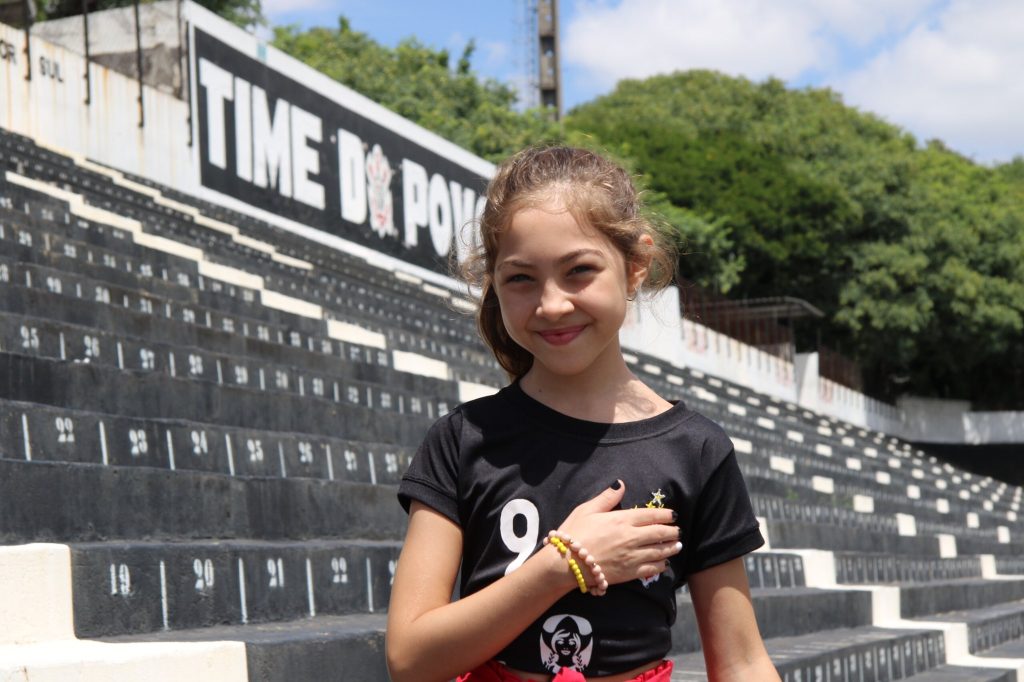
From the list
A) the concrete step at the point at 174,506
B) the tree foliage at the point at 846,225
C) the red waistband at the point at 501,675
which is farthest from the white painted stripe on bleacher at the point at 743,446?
the tree foliage at the point at 846,225

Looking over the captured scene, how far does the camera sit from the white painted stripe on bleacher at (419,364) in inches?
321

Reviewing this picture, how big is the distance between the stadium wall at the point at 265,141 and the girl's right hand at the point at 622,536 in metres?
8.26

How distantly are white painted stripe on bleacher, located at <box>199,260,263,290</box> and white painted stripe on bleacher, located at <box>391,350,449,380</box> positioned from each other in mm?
941

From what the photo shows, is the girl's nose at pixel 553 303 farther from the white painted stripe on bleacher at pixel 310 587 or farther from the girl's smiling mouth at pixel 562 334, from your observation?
the white painted stripe on bleacher at pixel 310 587

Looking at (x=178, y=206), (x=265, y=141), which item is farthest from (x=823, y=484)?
(x=265, y=141)

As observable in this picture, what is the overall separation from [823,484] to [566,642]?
30.0 ft

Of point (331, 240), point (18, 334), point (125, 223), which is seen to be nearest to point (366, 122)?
point (331, 240)

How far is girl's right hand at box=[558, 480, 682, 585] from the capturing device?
1.47 meters

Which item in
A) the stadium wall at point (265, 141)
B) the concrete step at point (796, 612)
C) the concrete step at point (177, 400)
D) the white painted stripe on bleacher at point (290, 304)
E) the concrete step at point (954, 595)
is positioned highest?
the stadium wall at point (265, 141)

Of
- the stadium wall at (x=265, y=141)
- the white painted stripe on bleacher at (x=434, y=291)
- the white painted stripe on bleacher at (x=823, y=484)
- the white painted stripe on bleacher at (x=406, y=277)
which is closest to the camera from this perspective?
the white painted stripe on bleacher at (x=823, y=484)

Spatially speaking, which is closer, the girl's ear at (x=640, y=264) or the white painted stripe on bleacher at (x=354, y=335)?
the girl's ear at (x=640, y=264)

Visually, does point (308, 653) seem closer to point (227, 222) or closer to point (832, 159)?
point (227, 222)

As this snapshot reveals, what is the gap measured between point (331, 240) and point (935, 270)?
70.1 feet

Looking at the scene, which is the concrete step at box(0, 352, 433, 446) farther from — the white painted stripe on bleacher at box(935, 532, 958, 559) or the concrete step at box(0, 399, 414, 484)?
the white painted stripe on bleacher at box(935, 532, 958, 559)
